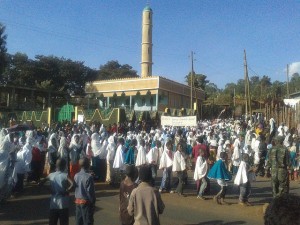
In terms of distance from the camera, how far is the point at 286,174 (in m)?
9.14

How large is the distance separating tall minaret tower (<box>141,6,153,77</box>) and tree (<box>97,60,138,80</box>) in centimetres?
1090

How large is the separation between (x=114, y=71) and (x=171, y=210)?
56.8 m

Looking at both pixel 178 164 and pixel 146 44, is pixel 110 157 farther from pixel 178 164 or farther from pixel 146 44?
pixel 146 44

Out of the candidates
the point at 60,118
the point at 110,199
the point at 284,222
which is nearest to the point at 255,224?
the point at 110,199

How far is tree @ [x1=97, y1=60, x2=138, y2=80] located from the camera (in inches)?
2497

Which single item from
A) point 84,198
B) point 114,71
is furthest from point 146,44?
point 84,198

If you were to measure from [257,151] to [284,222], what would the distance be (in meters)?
13.9

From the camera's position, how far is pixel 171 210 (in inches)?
361

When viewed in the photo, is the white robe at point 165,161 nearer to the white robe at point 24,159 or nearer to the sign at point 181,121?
the white robe at point 24,159

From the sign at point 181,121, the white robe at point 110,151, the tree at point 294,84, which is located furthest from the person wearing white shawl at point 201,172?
the tree at point 294,84

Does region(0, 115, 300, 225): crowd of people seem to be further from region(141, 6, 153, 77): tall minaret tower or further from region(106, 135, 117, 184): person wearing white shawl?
region(141, 6, 153, 77): tall minaret tower

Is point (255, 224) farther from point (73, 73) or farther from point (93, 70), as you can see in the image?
point (93, 70)

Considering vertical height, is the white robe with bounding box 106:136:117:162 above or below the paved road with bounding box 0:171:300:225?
above

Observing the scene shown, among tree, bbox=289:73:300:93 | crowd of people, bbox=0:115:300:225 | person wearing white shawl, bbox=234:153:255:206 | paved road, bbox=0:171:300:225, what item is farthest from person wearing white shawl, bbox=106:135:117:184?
tree, bbox=289:73:300:93
